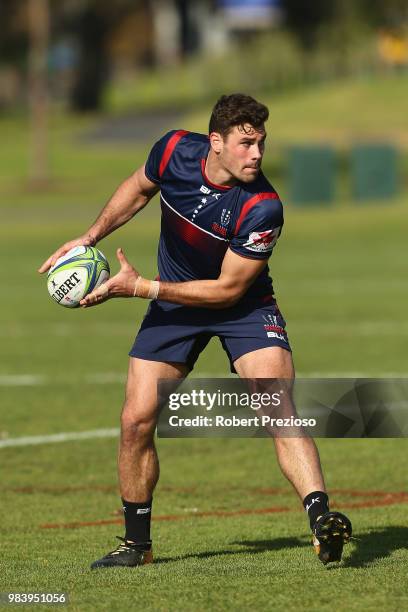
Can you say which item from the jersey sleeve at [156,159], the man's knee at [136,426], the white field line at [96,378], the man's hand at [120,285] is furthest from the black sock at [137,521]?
the white field line at [96,378]

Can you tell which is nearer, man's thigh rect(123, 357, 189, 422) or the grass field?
the grass field

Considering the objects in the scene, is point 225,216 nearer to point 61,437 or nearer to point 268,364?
point 268,364

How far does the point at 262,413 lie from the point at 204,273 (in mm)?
872

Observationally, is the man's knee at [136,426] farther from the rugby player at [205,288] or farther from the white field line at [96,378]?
the white field line at [96,378]

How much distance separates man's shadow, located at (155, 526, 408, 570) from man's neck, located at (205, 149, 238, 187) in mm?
2136

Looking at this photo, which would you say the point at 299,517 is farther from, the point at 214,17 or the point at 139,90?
the point at 214,17

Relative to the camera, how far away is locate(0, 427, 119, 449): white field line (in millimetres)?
12641

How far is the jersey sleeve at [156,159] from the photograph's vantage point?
833 cm

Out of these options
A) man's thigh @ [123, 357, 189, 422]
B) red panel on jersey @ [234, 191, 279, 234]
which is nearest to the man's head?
red panel on jersey @ [234, 191, 279, 234]

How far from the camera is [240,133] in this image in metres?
7.74

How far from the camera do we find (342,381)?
8.76m

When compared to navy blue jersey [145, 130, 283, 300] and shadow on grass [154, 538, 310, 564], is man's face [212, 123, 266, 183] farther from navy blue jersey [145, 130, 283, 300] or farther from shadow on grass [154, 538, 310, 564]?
shadow on grass [154, 538, 310, 564]

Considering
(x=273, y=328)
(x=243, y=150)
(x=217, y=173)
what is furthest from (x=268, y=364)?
(x=243, y=150)

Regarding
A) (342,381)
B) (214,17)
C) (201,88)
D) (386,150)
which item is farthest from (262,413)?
(214,17)
